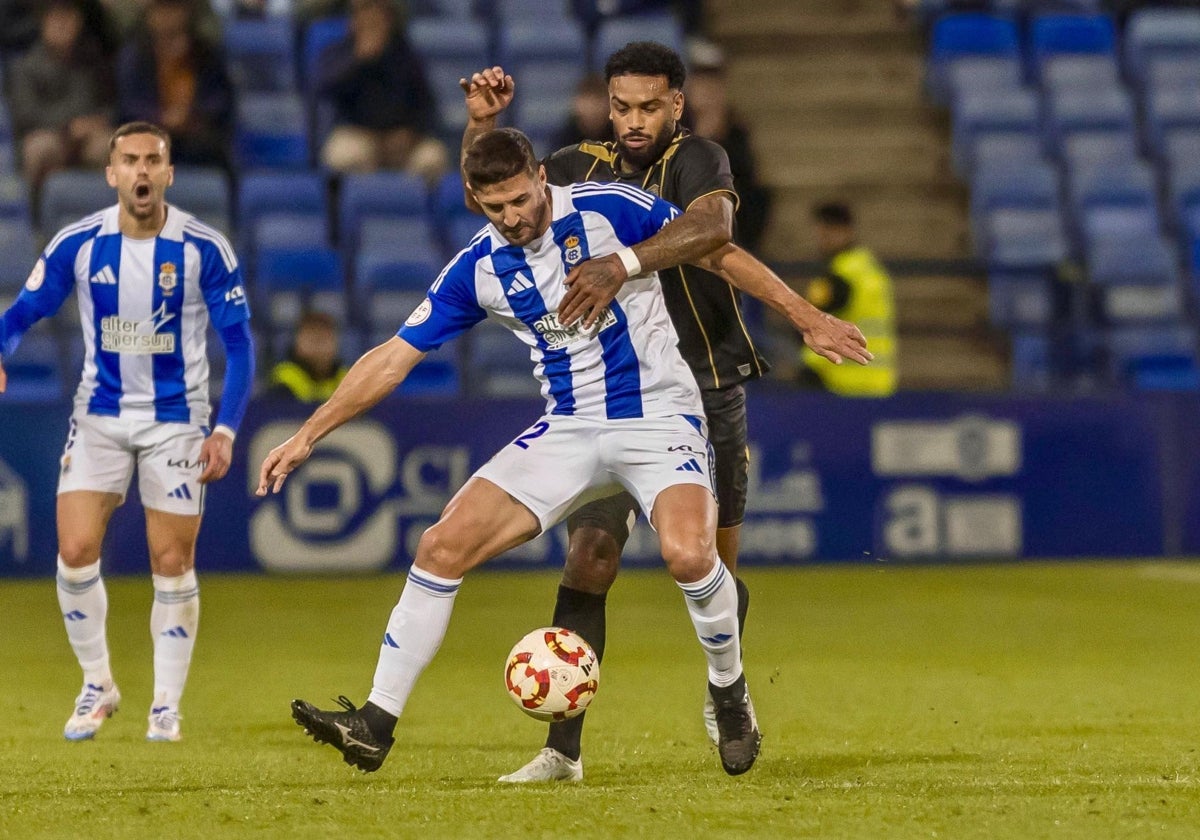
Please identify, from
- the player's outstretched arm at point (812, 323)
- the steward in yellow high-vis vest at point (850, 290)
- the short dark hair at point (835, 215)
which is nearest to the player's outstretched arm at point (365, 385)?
the player's outstretched arm at point (812, 323)

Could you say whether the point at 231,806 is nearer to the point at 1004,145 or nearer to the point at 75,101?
the point at 75,101

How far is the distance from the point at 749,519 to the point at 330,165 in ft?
14.5

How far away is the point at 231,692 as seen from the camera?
852cm

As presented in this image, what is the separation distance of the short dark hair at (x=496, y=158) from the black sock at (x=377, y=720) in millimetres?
1543

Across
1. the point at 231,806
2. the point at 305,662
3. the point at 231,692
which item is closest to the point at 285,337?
the point at 305,662

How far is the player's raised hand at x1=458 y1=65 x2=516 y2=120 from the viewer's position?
632cm

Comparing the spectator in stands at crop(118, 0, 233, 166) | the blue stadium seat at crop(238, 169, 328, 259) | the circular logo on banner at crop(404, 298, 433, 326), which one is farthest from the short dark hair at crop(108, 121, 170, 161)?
the blue stadium seat at crop(238, 169, 328, 259)

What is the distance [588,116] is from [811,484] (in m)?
3.08

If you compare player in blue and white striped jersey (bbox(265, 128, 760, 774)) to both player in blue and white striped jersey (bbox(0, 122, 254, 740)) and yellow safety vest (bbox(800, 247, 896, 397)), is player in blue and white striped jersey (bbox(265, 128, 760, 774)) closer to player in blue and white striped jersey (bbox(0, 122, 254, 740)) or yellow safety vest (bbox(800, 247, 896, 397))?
player in blue and white striped jersey (bbox(0, 122, 254, 740))

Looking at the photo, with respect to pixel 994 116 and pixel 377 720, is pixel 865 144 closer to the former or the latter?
pixel 994 116

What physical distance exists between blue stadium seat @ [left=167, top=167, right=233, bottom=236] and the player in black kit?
26.2 ft

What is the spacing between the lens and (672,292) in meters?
6.58

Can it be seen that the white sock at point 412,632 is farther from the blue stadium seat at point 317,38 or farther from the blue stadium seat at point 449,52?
the blue stadium seat at point 449,52

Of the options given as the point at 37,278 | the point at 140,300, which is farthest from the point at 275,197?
the point at 140,300
